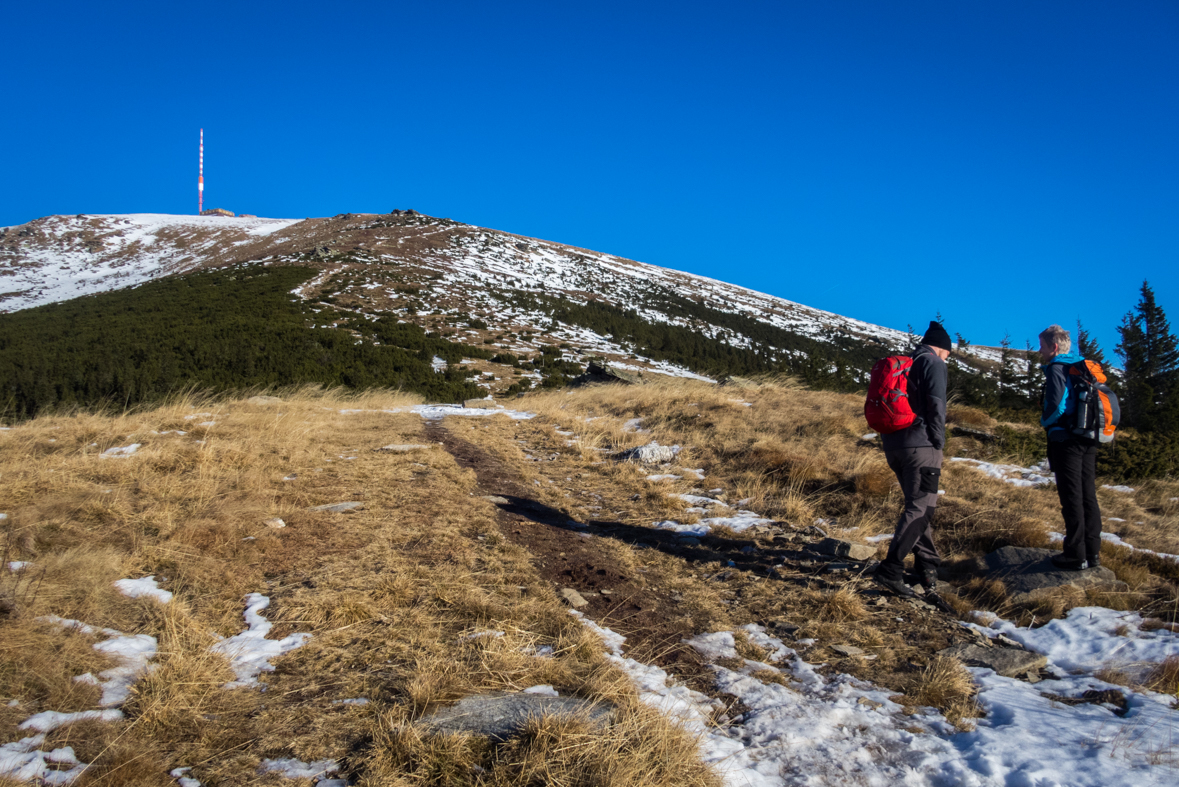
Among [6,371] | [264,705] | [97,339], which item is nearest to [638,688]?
[264,705]

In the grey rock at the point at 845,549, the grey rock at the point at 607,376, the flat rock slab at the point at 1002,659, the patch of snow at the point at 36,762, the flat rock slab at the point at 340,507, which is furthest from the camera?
the grey rock at the point at 607,376

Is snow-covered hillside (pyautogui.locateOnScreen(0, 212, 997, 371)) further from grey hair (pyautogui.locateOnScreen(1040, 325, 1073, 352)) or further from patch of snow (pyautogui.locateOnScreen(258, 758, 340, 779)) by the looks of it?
patch of snow (pyautogui.locateOnScreen(258, 758, 340, 779))

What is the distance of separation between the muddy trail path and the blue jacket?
5.86ft

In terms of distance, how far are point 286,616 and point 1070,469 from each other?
5.60m

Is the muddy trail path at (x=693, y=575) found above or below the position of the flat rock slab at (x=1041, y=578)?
below

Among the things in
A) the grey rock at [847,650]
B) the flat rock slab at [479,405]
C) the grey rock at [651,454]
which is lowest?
the grey rock at [847,650]

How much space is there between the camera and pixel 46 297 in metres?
42.5

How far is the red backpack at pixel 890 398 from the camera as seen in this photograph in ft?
13.1

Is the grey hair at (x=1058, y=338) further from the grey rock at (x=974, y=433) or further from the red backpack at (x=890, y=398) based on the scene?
the grey rock at (x=974, y=433)

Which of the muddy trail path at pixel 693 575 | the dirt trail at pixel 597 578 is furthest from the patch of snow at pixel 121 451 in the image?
the muddy trail path at pixel 693 575

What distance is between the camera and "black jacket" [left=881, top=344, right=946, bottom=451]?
4.02 meters

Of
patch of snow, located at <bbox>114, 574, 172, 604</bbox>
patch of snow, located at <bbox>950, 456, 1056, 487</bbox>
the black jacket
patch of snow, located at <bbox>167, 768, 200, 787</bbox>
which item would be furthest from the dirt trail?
patch of snow, located at <bbox>950, 456, 1056, 487</bbox>

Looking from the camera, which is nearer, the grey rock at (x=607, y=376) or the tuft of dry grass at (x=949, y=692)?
the tuft of dry grass at (x=949, y=692)

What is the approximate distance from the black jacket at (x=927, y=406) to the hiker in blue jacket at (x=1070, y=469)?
79 cm
